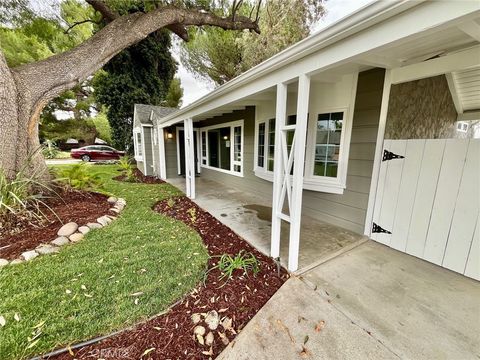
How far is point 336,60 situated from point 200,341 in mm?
2674

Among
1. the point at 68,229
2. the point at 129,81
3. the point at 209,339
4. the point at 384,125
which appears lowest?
the point at 209,339

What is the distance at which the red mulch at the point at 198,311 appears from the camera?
1.53 meters

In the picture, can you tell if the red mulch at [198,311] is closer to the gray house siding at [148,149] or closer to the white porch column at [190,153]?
the white porch column at [190,153]

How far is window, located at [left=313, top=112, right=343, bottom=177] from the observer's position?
3.50m

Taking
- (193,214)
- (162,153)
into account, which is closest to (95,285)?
(193,214)

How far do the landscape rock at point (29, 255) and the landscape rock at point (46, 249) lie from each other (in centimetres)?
5

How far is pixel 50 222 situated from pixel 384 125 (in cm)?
541

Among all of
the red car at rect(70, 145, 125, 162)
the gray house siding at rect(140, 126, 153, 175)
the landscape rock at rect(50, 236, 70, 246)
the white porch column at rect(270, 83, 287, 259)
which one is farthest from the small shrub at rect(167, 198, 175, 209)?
the red car at rect(70, 145, 125, 162)

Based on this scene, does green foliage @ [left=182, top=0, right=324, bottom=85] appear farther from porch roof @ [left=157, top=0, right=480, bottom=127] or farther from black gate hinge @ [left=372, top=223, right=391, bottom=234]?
black gate hinge @ [left=372, top=223, right=391, bottom=234]

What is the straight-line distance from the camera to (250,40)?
924cm

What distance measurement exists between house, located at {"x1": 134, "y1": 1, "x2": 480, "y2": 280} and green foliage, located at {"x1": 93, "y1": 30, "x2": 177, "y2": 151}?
1168 cm

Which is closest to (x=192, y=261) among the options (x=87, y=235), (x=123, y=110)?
(x=87, y=235)

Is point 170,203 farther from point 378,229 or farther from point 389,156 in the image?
point 389,156

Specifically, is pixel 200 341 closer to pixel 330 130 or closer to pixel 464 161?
pixel 464 161
